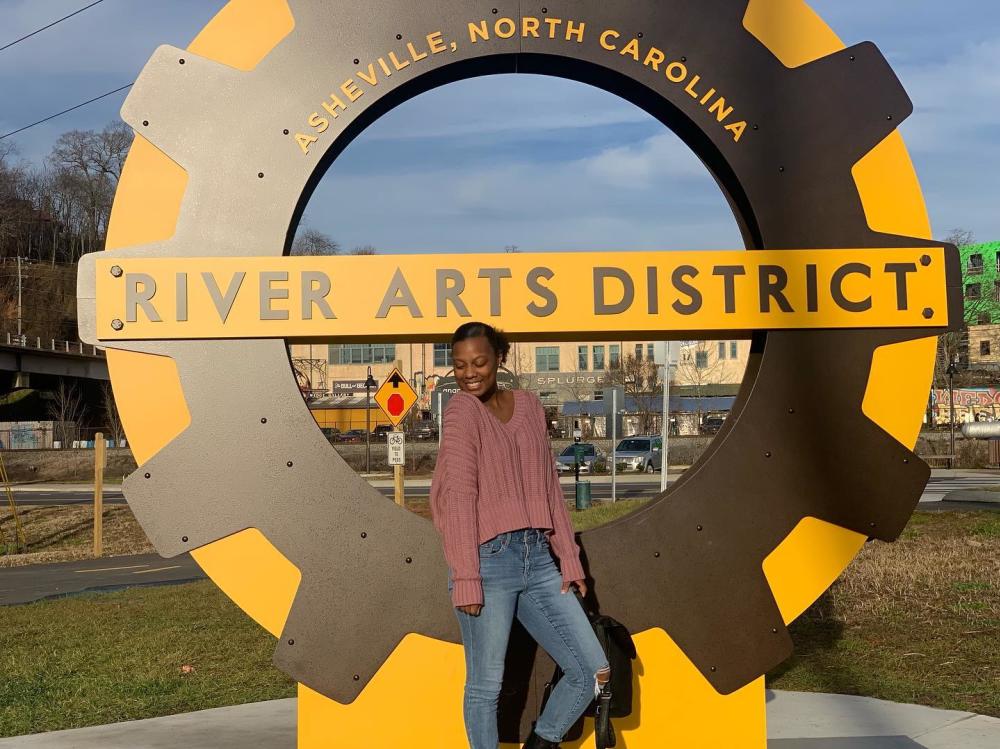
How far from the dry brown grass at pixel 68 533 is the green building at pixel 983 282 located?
43.9 meters

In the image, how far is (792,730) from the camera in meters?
5.04

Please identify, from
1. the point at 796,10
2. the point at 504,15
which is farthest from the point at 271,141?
the point at 796,10

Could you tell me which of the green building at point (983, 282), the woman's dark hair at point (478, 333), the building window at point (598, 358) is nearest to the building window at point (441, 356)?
the building window at point (598, 358)

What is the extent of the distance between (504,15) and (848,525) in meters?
2.51

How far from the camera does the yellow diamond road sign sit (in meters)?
17.5

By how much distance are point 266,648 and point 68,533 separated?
14232 millimetres

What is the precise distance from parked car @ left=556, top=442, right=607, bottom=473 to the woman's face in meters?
30.5

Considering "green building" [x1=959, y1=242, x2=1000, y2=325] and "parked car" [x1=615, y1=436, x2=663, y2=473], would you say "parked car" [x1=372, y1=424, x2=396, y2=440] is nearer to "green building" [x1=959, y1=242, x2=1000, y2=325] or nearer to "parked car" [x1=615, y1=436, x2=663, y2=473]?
"parked car" [x1=615, y1=436, x2=663, y2=473]

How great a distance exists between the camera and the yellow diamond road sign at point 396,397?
17.5 m

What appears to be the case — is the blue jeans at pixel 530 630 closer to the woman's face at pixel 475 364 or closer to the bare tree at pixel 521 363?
the woman's face at pixel 475 364

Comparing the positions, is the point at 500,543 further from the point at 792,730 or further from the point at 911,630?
the point at 911,630

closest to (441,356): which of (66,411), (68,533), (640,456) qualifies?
(66,411)

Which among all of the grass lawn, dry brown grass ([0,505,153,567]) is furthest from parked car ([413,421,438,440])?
the grass lawn

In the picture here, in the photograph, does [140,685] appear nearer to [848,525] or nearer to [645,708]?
[645,708]
